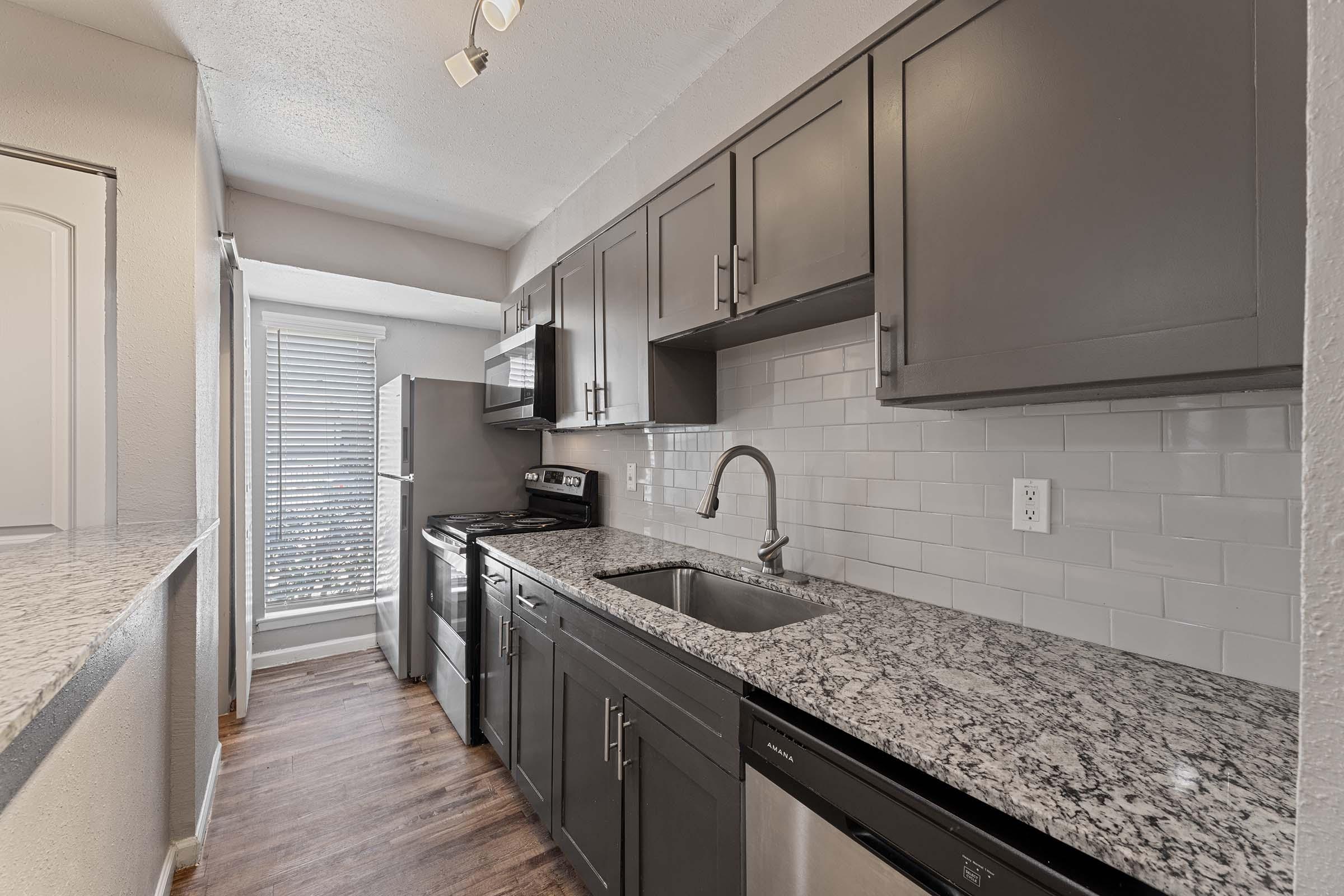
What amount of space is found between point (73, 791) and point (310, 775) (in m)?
1.59

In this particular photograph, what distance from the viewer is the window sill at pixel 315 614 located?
3.42m

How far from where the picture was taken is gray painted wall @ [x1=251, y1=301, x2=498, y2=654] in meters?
3.43

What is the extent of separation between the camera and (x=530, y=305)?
301 centimetres

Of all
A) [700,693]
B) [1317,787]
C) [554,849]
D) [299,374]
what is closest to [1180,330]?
[1317,787]

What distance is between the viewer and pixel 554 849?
1874mm

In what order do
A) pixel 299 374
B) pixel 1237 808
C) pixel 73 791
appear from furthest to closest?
pixel 299 374
pixel 73 791
pixel 1237 808

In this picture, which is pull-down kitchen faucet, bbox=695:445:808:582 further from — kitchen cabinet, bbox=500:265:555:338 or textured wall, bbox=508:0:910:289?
kitchen cabinet, bbox=500:265:555:338

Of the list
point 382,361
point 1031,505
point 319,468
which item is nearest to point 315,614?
point 319,468

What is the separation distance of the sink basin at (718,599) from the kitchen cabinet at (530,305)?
1.44 metres

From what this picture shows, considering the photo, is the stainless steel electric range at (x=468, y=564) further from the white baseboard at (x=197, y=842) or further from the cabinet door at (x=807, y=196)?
the cabinet door at (x=807, y=196)

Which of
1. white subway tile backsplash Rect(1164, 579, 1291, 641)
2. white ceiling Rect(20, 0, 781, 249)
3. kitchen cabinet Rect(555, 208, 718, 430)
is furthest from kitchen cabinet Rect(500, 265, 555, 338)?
white subway tile backsplash Rect(1164, 579, 1291, 641)

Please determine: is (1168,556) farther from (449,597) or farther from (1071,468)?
(449,597)

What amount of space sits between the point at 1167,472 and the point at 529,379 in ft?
7.68

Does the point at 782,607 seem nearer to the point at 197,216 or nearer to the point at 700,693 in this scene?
the point at 700,693
